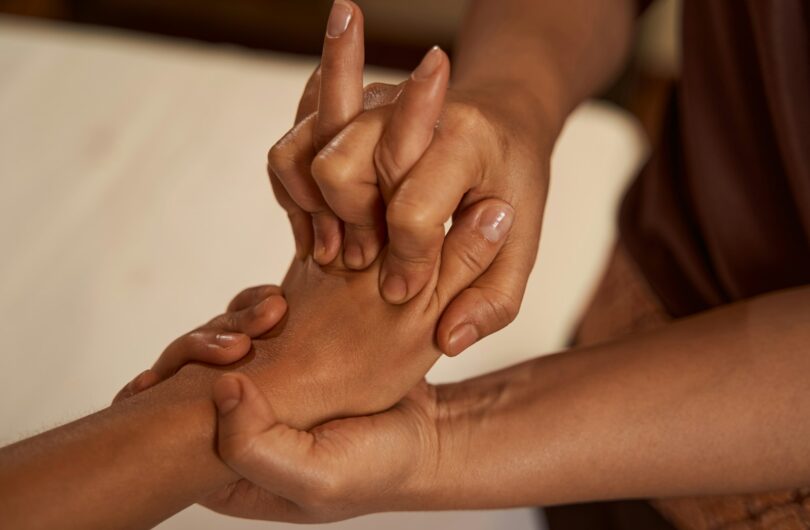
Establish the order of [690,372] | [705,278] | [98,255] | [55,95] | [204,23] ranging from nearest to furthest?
[690,372], [705,278], [98,255], [55,95], [204,23]

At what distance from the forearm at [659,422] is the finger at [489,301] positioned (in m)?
0.10

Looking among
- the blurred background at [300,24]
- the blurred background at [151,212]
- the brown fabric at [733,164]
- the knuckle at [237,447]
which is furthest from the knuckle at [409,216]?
the blurred background at [300,24]

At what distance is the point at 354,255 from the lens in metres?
0.77

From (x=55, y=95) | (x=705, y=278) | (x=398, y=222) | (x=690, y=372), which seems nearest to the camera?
(x=398, y=222)

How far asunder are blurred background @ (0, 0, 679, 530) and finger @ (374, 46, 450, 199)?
1.81 feet

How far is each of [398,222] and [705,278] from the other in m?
0.46

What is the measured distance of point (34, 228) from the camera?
4.47 ft

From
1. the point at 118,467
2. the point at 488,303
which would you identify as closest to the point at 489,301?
the point at 488,303

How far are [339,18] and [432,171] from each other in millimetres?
138

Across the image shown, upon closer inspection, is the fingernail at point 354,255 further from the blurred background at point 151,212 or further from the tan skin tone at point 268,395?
the blurred background at point 151,212

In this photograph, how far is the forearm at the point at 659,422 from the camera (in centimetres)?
75

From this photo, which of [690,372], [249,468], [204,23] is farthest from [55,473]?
[204,23]

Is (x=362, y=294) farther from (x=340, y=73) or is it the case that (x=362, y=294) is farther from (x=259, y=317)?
(x=340, y=73)

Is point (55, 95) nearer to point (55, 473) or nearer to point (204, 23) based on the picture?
point (55, 473)
